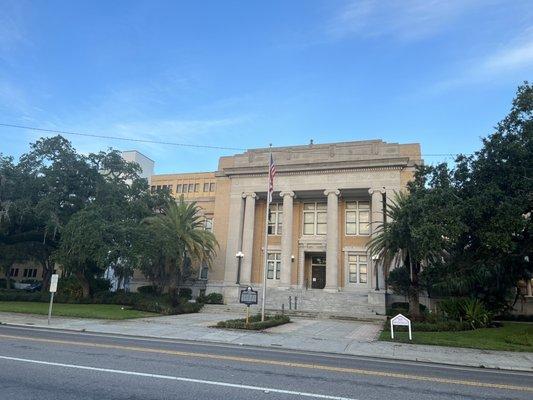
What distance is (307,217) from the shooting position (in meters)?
41.6

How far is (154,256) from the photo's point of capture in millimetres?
30328

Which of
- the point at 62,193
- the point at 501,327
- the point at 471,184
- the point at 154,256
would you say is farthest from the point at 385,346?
the point at 62,193

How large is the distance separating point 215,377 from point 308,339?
981 centimetres

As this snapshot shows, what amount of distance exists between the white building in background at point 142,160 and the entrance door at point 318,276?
116ft

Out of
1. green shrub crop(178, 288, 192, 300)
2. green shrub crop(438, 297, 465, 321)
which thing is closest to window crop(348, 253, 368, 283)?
green shrub crop(178, 288, 192, 300)

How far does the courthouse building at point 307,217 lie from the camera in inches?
1447

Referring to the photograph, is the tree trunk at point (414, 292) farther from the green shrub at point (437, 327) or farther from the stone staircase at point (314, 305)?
the stone staircase at point (314, 305)

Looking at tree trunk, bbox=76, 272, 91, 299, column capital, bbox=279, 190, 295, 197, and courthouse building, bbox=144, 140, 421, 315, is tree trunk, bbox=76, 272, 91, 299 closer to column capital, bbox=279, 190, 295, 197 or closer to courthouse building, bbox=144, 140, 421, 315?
courthouse building, bbox=144, 140, 421, 315

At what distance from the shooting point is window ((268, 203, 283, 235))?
41812 mm

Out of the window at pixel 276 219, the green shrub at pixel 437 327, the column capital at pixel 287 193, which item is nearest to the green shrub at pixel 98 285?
the window at pixel 276 219

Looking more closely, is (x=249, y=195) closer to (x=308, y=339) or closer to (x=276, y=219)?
(x=276, y=219)

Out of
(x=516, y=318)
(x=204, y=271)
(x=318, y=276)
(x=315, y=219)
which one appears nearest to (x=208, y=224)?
(x=204, y=271)

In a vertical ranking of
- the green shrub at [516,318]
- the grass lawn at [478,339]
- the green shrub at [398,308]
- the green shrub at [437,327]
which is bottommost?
the grass lawn at [478,339]

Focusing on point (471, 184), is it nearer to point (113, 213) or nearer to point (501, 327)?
point (501, 327)
